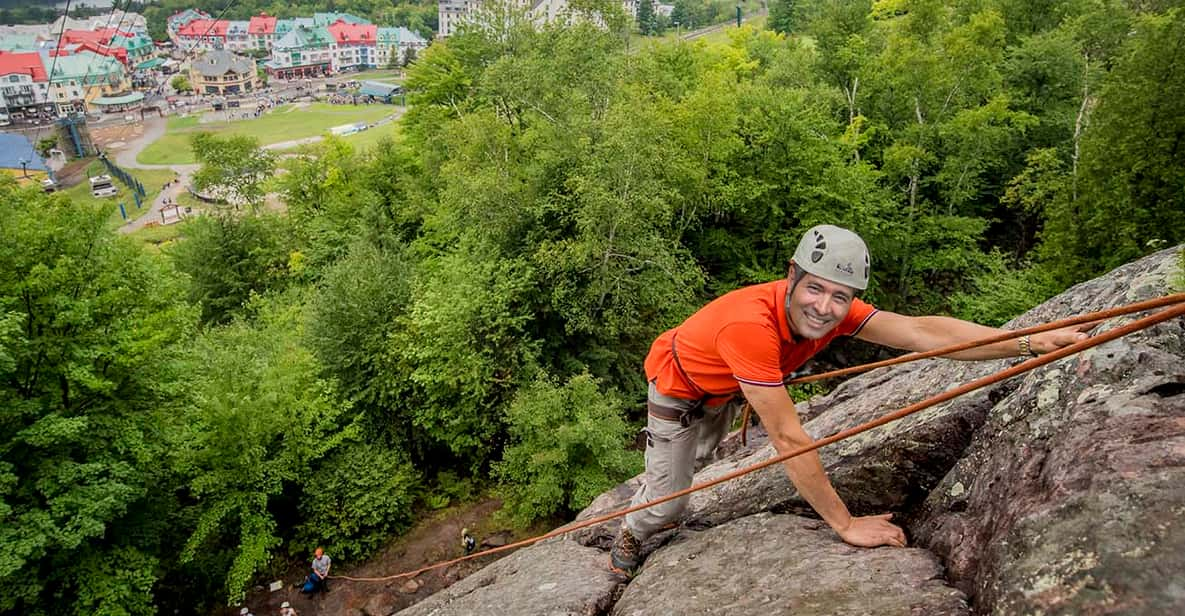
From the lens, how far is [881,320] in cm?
413

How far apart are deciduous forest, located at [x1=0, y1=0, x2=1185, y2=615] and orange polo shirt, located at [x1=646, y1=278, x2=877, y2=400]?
9.99 m

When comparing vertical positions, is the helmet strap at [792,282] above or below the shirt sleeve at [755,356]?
above

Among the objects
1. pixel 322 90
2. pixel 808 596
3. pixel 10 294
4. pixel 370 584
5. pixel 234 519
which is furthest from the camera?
pixel 322 90

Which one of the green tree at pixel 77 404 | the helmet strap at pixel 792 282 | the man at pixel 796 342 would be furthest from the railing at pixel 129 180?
the helmet strap at pixel 792 282

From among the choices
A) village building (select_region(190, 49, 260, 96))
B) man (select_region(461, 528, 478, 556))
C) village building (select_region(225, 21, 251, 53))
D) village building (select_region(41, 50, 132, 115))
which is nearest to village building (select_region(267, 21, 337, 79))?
village building (select_region(225, 21, 251, 53))

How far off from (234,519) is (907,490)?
1506cm

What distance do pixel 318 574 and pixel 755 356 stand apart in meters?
12.9

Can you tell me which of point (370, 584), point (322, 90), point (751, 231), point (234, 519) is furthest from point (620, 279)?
point (322, 90)

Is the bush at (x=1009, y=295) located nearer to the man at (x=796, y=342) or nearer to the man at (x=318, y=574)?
the man at (x=796, y=342)

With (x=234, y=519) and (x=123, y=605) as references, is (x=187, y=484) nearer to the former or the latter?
(x=234, y=519)

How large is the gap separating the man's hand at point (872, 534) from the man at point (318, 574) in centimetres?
1247

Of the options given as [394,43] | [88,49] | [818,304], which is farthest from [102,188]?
[394,43]

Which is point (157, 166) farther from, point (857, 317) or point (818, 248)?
point (818, 248)

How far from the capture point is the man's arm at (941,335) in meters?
3.67
